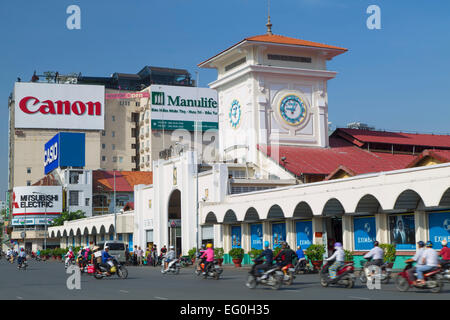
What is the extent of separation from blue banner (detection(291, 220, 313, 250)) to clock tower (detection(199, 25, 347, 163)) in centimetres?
1490

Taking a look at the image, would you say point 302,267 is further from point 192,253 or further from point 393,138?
point 393,138

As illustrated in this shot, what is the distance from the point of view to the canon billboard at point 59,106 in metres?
116

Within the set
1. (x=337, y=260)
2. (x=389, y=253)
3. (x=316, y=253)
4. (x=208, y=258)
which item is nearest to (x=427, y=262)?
(x=337, y=260)

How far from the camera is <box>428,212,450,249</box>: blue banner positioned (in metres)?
30.2

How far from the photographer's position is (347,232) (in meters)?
36.5

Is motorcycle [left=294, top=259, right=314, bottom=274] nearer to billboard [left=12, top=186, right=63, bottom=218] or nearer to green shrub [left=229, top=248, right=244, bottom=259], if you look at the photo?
green shrub [left=229, top=248, right=244, bottom=259]

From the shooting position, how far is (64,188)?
10281 cm

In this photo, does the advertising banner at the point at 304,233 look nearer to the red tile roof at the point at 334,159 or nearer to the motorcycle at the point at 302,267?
the motorcycle at the point at 302,267

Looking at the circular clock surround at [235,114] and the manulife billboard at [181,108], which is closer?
the circular clock surround at [235,114]

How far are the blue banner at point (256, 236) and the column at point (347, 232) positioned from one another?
28.7 feet

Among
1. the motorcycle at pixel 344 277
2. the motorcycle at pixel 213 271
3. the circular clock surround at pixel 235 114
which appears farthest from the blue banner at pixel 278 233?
the motorcycle at pixel 344 277

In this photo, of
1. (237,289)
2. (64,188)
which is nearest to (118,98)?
Answer: (64,188)

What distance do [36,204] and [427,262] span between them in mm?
88932

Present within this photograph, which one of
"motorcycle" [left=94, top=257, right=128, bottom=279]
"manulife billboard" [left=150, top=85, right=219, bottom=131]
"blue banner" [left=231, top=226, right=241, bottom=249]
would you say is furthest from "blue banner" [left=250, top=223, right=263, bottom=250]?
"manulife billboard" [left=150, top=85, right=219, bottom=131]
